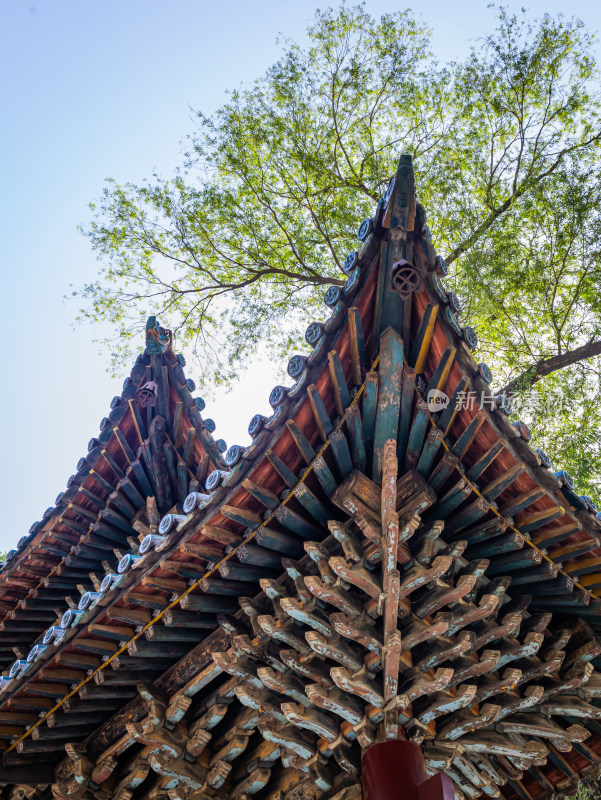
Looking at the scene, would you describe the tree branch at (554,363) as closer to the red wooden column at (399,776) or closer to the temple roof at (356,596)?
the temple roof at (356,596)

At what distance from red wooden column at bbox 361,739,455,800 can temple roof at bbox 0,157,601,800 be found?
0.16 m

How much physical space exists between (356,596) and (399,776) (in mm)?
961

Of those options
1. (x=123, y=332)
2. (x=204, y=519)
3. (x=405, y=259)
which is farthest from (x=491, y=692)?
(x=123, y=332)

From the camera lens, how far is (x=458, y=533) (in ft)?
14.0

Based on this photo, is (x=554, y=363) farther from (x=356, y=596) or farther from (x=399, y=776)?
(x=399, y=776)

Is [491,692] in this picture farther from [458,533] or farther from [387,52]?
[387,52]

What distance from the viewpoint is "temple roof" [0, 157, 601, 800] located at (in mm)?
3840

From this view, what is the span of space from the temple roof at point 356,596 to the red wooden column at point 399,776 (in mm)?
156

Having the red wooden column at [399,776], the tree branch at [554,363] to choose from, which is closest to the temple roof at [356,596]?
the red wooden column at [399,776]

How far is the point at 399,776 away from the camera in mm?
3396

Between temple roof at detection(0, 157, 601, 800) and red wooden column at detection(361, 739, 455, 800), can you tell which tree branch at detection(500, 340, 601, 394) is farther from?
red wooden column at detection(361, 739, 455, 800)

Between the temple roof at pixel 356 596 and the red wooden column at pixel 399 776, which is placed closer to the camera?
the red wooden column at pixel 399 776

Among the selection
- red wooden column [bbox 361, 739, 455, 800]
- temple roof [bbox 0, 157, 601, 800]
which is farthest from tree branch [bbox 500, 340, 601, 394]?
red wooden column [bbox 361, 739, 455, 800]

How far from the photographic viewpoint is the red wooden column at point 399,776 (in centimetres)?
329
